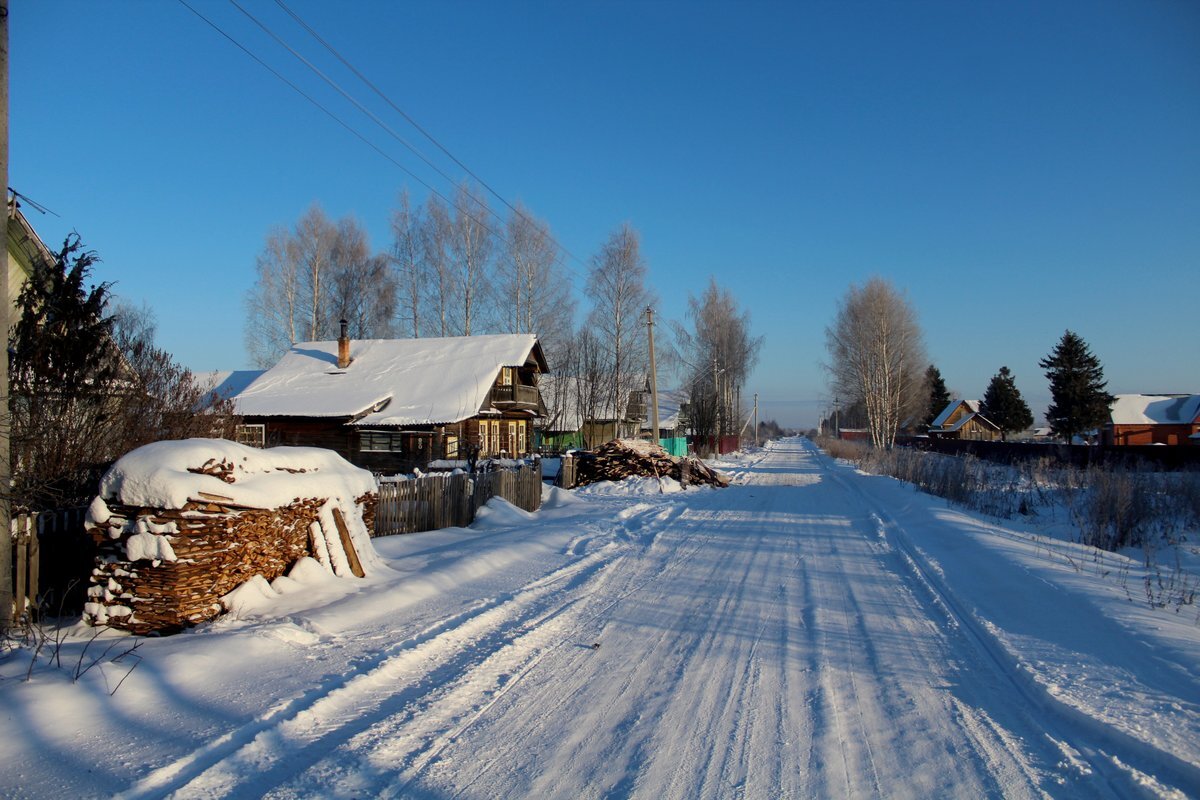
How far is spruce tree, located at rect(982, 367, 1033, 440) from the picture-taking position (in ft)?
227

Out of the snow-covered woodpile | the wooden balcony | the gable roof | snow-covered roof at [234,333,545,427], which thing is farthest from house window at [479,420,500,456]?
the gable roof

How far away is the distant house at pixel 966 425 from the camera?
238ft

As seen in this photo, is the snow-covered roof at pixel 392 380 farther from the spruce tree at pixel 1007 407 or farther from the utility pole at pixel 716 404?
the spruce tree at pixel 1007 407

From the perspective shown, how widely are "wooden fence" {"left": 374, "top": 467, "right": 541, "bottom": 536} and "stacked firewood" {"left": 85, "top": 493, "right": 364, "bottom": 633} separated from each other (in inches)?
215

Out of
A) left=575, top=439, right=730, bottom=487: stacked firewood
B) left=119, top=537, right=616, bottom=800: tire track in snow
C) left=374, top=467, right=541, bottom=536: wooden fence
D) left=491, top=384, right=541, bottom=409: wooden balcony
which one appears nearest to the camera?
left=119, top=537, right=616, bottom=800: tire track in snow

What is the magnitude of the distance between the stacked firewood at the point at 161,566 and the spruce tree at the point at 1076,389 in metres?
56.9

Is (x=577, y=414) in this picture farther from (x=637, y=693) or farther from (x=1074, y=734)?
(x=1074, y=734)

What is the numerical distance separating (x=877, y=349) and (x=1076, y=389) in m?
16.8

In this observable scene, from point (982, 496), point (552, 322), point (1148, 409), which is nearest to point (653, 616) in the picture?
point (982, 496)

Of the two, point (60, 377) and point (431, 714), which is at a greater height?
point (60, 377)

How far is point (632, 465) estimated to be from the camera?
25.3 m

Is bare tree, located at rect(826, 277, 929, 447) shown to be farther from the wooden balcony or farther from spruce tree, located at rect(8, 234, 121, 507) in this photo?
spruce tree, located at rect(8, 234, 121, 507)

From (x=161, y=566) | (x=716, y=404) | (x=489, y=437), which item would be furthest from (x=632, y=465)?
(x=716, y=404)

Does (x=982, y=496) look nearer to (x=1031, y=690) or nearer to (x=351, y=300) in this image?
(x=1031, y=690)
